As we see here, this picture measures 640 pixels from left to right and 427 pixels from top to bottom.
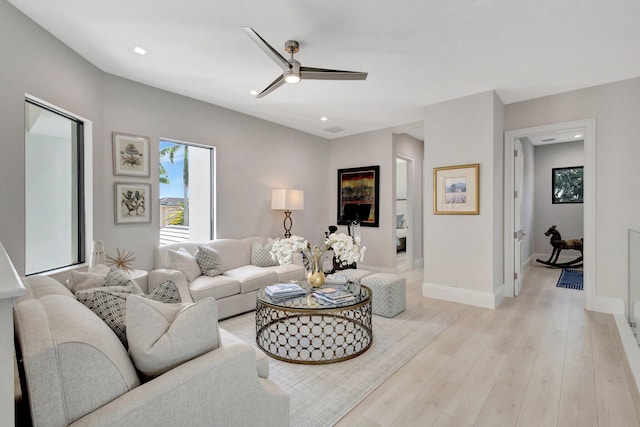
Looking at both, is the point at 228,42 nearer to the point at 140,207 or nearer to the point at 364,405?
the point at 140,207

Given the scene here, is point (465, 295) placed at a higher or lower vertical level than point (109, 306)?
lower

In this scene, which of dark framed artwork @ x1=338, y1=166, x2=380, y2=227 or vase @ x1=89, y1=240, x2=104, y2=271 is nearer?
vase @ x1=89, y1=240, x2=104, y2=271

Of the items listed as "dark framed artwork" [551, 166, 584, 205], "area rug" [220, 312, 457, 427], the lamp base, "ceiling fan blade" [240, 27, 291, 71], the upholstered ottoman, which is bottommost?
"area rug" [220, 312, 457, 427]

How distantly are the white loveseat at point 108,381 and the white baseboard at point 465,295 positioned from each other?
10.9 feet

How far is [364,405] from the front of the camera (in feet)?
6.63

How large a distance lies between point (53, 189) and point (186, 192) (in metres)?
1.57

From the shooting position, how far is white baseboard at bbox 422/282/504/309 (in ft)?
12.8

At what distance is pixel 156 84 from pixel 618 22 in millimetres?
4483

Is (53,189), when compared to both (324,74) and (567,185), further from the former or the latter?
(567,185)

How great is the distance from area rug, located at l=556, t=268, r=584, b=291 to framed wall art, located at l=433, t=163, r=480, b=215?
238cm

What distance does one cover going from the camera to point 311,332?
2.66 metres

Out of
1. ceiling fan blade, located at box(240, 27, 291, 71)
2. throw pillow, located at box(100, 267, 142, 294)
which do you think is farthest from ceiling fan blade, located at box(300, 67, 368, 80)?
throw pillow, located at box(100, 267, 142, 294)

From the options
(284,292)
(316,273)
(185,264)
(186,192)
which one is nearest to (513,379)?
(316,273)

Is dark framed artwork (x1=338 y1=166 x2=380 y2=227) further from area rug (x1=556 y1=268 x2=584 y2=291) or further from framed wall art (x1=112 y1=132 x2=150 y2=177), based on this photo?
framed wall art (x1=112 y1=132 x2=150 y2=177)
